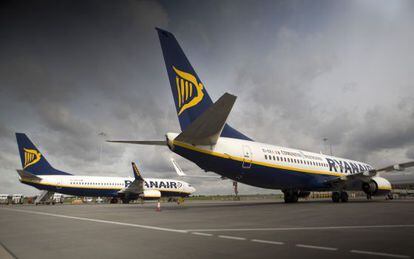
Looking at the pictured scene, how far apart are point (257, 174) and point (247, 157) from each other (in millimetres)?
1647

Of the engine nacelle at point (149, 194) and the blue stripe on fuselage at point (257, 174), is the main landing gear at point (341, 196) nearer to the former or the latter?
the blue stripe on fuselage at point (257, 174)

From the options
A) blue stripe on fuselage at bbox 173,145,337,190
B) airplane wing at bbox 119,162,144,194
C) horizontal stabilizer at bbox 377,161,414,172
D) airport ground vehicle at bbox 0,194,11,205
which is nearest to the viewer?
blue stripe on fuselage at bbox 173,145,337,190

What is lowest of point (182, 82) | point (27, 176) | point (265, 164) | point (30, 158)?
point (27, 176)

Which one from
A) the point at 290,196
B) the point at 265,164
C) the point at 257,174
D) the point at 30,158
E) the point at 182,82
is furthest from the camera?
the point at 30,158

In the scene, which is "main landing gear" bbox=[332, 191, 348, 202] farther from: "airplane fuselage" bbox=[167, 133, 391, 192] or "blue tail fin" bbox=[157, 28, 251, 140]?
"blue tail fin" bbox=[157, 28, 251, 140]

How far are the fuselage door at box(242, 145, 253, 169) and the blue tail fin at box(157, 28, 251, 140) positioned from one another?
143 inches

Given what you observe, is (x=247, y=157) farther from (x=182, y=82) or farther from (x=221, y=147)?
(x=182, y=82)

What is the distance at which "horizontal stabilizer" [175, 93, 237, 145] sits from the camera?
37.7 ft

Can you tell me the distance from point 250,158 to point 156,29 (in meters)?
9.01

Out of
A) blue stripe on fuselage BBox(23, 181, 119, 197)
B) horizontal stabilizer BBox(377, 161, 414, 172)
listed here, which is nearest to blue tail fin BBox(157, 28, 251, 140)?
horizontal stabilizer BBox(377, 161, 414, 172)

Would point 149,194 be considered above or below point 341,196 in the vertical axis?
below

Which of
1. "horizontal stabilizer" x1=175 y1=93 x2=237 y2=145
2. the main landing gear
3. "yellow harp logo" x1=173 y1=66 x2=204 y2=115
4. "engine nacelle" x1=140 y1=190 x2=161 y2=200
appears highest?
"yellow harp logo" x1=173 y1=66 x2=204 y2=115

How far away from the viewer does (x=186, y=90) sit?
1628 centimetres

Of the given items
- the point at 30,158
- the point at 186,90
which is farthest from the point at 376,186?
the point at 30,158
